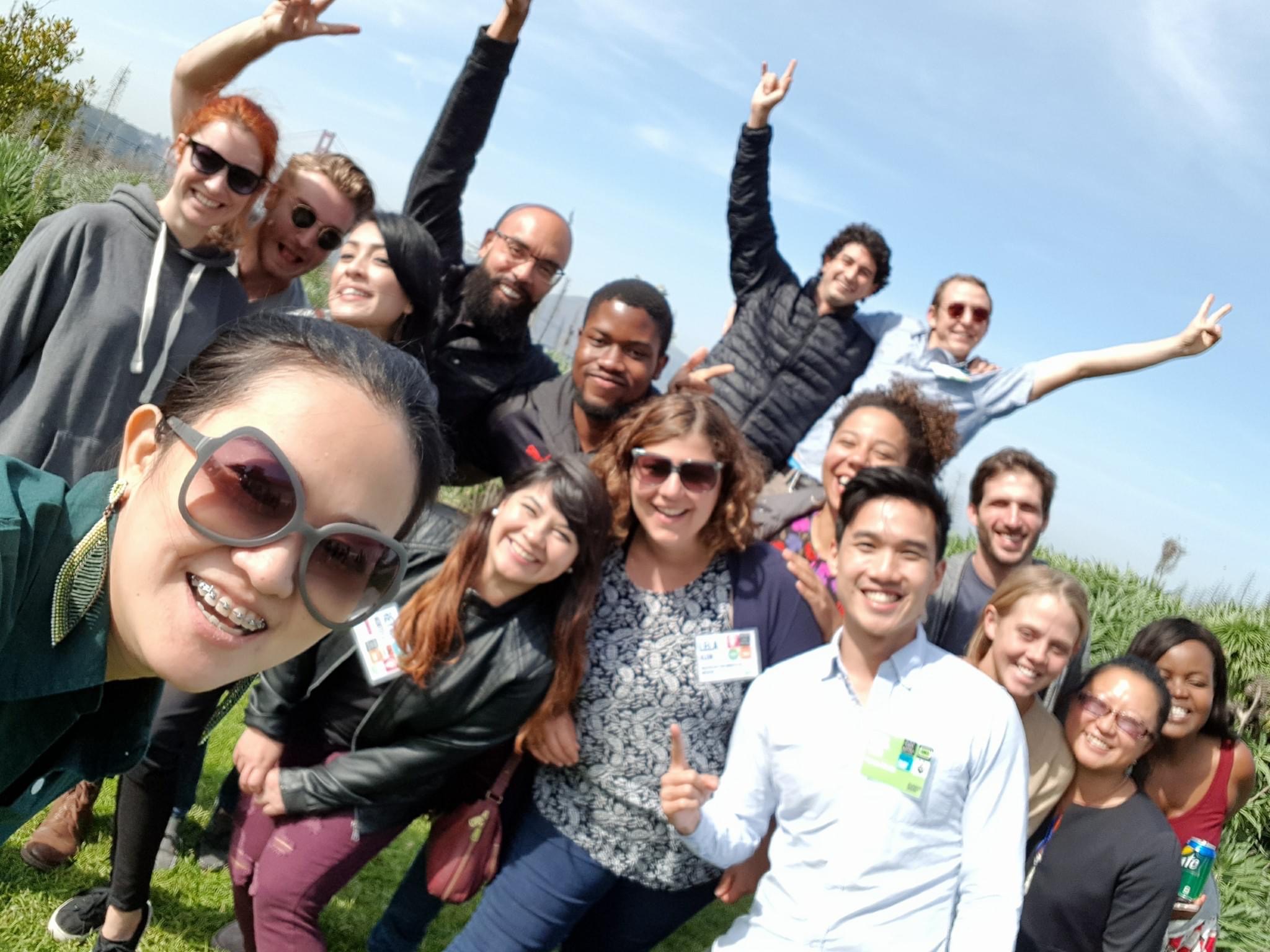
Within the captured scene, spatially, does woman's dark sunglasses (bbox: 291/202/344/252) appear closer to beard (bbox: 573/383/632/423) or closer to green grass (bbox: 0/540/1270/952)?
beard (bbox: 573/383/632/423)

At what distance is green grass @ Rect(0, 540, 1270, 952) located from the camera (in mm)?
3328

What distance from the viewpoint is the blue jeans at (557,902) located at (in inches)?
114

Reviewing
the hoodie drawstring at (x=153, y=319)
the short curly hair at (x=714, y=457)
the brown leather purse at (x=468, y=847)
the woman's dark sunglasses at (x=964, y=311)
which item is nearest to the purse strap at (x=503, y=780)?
the brown leather purse at (x=468, y=847)

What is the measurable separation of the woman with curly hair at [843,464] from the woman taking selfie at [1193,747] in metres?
1.15

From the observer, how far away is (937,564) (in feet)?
9.65

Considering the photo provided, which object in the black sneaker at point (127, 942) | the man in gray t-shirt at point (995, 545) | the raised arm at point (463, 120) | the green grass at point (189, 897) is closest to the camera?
the black sneaker at point (127, 942)

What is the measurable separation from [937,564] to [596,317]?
4.82 ft

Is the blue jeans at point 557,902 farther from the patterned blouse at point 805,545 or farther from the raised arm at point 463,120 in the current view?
the raised arm at point 463,120

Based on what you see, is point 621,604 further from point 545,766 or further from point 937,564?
point 937,564

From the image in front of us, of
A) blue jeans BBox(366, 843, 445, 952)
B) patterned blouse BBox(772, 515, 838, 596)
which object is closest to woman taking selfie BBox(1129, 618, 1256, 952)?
patterned blouse BBox(772, 515, 838, 596)

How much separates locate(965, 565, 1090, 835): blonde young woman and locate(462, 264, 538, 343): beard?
81.6 inches

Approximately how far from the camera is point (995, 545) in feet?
11.9

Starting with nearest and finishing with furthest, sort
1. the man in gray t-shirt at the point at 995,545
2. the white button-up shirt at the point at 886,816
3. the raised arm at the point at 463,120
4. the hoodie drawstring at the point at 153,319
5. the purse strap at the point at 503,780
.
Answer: the white button-up shirt at the point at 886,816, the hoodie drawstring at the point at 153,319, the purse strap at the point at 503,780, the man in gray t-shirt at the point at 995,545, the raised arm at the point at 463,120

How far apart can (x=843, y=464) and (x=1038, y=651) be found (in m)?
0.89
